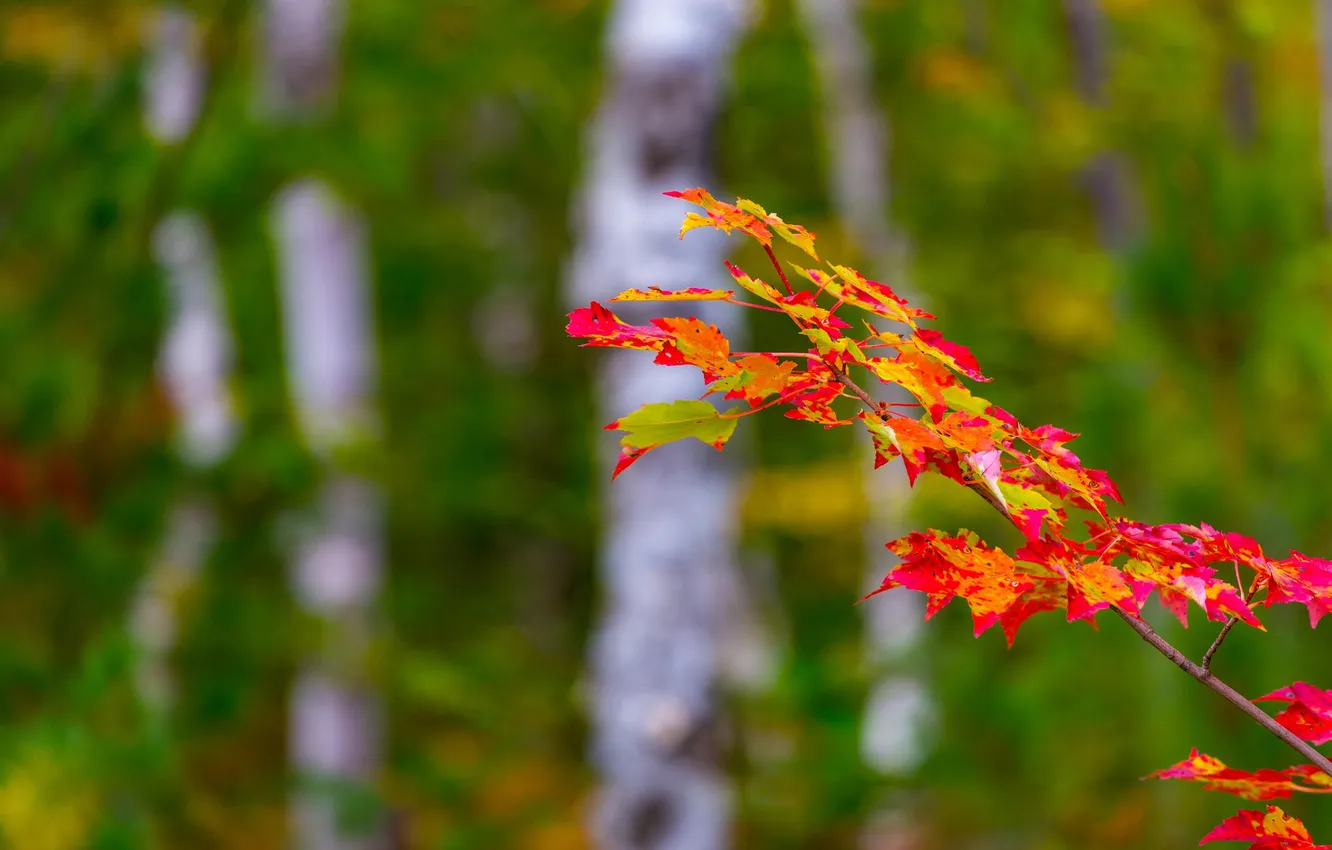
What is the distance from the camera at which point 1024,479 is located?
3.01ft

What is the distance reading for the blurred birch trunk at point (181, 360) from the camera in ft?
8.59

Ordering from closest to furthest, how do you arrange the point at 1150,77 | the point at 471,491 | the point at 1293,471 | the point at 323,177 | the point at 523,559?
the point at 1293,471 < the point at 1150,77 < the point at 323,177 < the point at 471,491 < the point at 523,559

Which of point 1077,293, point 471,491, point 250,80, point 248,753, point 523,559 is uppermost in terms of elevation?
point 250,80

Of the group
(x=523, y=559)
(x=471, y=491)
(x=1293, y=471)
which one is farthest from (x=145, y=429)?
(x=523, y=559)

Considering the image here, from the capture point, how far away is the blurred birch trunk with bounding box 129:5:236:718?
2617 mm

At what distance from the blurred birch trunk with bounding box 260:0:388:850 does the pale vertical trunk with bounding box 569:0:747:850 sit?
2.21 m

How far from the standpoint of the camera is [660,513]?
8.63 ft

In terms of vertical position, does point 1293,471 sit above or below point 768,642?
above

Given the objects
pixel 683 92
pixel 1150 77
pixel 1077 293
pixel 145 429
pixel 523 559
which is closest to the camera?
pixel 145 429

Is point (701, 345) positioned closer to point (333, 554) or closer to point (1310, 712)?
point (1310, 712)

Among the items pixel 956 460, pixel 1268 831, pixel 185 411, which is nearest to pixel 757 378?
pixel 956 460

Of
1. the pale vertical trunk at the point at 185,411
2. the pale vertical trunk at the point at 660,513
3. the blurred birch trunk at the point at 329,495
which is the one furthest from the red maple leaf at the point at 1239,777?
the blurred birch trunk at the point at 329,495

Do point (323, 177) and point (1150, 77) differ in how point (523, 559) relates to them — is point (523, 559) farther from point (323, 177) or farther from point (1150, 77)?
point (1150, 77)

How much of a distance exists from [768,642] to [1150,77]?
609 cm
